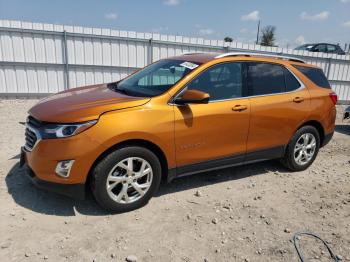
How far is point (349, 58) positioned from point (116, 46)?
9413 mm

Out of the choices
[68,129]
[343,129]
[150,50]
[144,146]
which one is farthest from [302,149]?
[150,50]

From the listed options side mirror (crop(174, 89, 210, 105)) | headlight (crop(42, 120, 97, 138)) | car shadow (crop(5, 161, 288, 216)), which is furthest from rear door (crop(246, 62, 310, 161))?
headlight (crop(42, 120, 97, 138))

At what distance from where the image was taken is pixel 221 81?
4.03m

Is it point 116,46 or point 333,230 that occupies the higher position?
point 116,46

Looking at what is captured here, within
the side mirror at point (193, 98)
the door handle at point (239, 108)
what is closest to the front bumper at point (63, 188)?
the side mirror at point (193, 98)

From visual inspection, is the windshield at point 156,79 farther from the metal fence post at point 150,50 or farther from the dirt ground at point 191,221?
the metal fence post at point 150,50

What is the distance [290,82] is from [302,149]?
1098mm

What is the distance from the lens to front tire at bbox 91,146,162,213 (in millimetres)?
3305

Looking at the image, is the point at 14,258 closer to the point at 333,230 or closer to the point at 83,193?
the point at 83,193

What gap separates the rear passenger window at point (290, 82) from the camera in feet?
15.3

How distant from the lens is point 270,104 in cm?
435

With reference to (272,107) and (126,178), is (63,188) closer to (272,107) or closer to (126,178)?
(126,178)

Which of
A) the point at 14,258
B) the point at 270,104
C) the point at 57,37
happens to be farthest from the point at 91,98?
the point at 57,37

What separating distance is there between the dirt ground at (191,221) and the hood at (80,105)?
3.52ft
